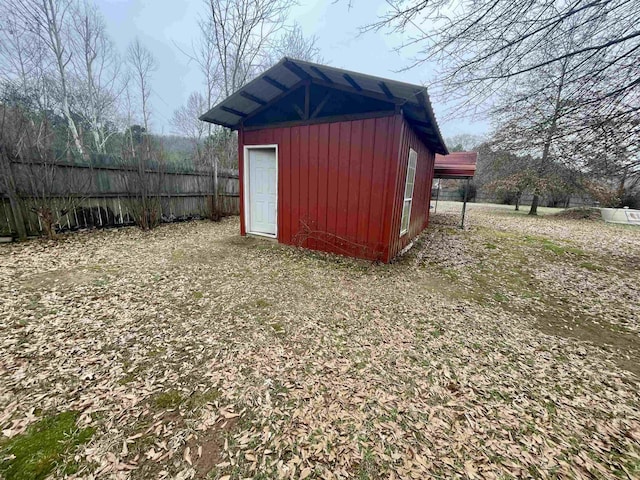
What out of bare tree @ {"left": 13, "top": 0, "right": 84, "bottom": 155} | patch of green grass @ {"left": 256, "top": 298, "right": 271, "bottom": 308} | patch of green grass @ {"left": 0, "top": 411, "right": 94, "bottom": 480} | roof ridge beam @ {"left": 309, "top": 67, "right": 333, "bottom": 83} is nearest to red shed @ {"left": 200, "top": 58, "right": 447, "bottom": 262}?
roof ridge beam @ {"left": 309, "top": 67, "right": 333, "bottom": 83}

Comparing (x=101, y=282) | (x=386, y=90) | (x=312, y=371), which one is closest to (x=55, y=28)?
(x=101, y=282)

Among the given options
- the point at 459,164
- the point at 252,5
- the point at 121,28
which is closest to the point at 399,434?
the point at 459,164

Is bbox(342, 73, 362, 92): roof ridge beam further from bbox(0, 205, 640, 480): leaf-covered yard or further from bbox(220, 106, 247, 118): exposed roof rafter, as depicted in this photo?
bbox(0, 205, 640, 480): leaf-covered yard

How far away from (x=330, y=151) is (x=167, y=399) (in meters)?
4.52

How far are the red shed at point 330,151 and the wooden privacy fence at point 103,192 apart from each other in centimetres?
287

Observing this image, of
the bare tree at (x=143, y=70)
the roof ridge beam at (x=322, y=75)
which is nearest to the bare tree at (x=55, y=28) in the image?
the bare tree at (x=143, y=70)

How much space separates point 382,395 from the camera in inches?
79.7

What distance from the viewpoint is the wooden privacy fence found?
501 cm

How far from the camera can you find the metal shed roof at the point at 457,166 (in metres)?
9.19

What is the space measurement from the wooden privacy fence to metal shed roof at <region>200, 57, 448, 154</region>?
2873mm

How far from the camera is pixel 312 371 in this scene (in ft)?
7.38

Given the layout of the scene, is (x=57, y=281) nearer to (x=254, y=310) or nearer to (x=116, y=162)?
(x=254, y=310)

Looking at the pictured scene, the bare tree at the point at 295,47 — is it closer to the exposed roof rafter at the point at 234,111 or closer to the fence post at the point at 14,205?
the exposed roof rafter at the point at 234,111

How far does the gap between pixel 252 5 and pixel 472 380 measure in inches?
510
